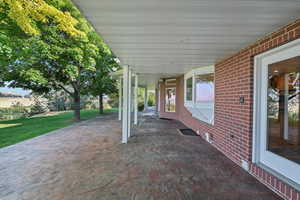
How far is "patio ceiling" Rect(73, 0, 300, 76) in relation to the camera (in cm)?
177

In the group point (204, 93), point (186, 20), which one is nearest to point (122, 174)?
point (186, 20)

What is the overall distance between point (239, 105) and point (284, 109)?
98cm

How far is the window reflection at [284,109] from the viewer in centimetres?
276

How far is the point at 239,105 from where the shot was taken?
350 cm

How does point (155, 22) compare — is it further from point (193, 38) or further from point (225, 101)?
point (225, 101)

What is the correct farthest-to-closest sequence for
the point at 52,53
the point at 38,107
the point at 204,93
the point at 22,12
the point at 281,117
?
1. the point at 38,107
2. the point at 52,53
3. the point at 204,93
4. the point at 22,12
5. the point at 281,117

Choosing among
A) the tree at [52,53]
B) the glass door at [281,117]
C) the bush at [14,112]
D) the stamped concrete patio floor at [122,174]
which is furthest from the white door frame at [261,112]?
the bush at [14,112]

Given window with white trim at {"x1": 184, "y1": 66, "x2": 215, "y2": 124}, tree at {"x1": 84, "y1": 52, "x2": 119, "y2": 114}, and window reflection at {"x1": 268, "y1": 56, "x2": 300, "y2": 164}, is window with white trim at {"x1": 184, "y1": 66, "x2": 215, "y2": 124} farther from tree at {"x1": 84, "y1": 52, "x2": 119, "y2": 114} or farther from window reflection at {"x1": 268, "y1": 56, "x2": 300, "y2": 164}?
tree at {"x1": 84, "y1": 52, "x2": 119, "y2": 114}

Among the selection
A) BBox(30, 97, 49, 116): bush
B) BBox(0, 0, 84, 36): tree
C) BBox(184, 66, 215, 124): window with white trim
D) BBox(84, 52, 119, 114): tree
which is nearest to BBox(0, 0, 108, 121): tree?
BBox(0, 0, 84, 36): tree

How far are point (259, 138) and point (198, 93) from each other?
299 cm

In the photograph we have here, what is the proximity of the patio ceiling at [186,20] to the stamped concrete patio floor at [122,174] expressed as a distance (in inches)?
98.4

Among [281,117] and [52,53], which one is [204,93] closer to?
[281,117]

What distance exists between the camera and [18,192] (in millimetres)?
2412

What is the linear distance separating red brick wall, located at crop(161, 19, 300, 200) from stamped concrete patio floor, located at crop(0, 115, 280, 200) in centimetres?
20
